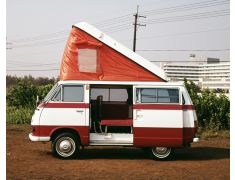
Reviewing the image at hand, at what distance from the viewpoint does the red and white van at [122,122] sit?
12.3m

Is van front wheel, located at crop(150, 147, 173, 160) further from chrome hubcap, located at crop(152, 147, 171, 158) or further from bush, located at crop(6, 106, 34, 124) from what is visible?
bush, located at crop(6, 106, 34, 124)

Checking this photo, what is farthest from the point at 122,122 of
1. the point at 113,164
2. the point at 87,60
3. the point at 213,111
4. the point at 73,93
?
the point at 213,111

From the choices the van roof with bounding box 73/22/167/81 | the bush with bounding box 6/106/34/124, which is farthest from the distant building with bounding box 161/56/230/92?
the van roof with bounding box 73/22/167/81

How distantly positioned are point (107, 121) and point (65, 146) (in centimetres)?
160

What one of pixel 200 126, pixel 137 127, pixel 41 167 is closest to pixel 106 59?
pixel 137 127

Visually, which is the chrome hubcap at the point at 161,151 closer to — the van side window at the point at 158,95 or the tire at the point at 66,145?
the van side window at the point at 158,95

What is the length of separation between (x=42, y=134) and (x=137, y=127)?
3076mm

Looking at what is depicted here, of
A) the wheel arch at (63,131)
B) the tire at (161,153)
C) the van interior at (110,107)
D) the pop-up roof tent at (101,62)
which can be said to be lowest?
the tire at (161,153)

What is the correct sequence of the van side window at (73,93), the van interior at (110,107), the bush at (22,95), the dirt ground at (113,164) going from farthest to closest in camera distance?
1. the bush at (22,95)
2. the van interior at (110,107)
3. the van side window at (73,93)
4. the dirt ground at (113,164)

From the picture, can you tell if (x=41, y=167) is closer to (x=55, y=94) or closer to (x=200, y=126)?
(x=55, y=94)

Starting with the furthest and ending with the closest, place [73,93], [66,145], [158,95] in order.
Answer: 1. [158,95]
2. [73,93]
3. [66,145]

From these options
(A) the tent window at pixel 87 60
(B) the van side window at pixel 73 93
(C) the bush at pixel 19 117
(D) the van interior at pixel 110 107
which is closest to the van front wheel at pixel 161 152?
(D) the van interior at pixel 110 107

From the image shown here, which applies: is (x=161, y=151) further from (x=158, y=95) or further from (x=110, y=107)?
(x=110, y=107)

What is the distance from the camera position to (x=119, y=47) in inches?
508
